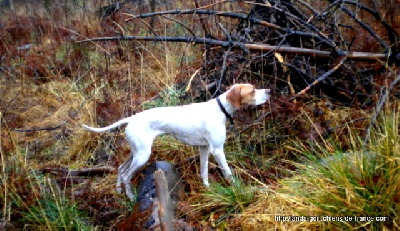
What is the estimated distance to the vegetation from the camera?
291cm

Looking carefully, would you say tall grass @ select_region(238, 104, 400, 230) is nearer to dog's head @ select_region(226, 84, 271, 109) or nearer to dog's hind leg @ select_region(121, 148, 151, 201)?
dog's head @ select_region(226, 84, 271, 109)

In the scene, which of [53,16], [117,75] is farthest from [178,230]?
[53,16]

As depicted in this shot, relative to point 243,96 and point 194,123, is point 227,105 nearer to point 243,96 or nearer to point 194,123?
point 243,96

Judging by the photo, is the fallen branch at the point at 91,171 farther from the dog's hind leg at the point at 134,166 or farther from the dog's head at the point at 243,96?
the dog's head at the point at 243,96

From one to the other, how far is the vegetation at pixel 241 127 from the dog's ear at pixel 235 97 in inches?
21.6

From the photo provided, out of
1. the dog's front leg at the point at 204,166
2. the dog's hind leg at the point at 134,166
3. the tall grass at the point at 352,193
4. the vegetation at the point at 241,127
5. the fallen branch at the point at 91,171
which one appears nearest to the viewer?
the tall grass at the point at 352,193

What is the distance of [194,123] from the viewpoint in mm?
3898

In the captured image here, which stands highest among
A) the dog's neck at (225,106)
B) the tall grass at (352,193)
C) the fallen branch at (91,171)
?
the dog's neck at (225,106)

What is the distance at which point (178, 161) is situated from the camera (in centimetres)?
463

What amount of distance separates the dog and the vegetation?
30 cm

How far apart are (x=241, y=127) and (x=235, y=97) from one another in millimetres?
848

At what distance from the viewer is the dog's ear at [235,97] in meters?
3.88

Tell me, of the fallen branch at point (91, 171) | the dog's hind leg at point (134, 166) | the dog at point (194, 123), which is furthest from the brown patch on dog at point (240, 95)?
the fallen branch at point (91, 171)

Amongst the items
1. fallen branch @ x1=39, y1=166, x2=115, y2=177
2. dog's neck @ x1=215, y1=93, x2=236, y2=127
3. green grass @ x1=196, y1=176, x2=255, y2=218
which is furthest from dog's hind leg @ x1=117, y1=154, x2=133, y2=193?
dog's neck @ x1=215, y1=93, x2=236, y2=127
